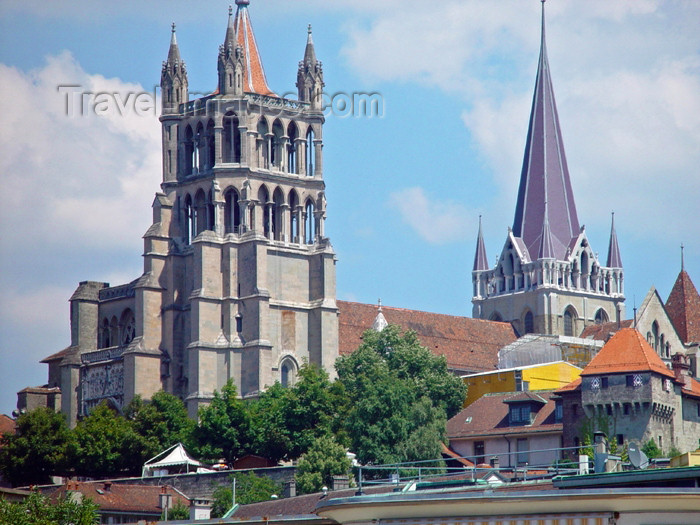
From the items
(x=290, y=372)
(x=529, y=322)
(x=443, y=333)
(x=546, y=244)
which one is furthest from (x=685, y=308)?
(x=290, y=372)

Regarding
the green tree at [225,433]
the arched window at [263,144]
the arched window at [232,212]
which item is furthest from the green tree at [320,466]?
the arched window at [263,144]

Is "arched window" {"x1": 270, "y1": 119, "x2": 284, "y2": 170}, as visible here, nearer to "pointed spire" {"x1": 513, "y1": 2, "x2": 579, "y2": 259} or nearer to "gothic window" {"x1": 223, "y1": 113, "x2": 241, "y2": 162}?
"gothic window" {"x1": 223, "y1": 113, "x2": 241, "y2": 162}

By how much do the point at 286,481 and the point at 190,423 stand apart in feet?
49.8

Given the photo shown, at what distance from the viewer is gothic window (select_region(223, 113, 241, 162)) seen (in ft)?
316

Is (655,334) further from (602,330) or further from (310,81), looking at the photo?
(310,81)

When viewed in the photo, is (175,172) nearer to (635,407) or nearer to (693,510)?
(635,407)

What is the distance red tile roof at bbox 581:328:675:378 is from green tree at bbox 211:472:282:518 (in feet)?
49.3

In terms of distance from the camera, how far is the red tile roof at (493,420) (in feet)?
253

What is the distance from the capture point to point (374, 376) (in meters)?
83.4

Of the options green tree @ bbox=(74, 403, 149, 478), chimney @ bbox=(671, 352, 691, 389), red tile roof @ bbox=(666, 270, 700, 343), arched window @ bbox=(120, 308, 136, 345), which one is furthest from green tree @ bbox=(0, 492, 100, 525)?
red tile roof @ bbox=(666, 270, 700, 343)

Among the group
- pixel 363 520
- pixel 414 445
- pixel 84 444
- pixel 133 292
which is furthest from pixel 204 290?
pixel 363 520

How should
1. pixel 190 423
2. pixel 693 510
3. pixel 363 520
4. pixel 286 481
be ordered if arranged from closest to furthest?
pixel 693 510
pixel 363 520
pixel 286 481
pixel 190 423

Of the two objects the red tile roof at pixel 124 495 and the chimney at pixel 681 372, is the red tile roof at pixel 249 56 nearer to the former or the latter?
the chimney at pixel 681 372

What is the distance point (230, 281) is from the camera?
3659 inches
